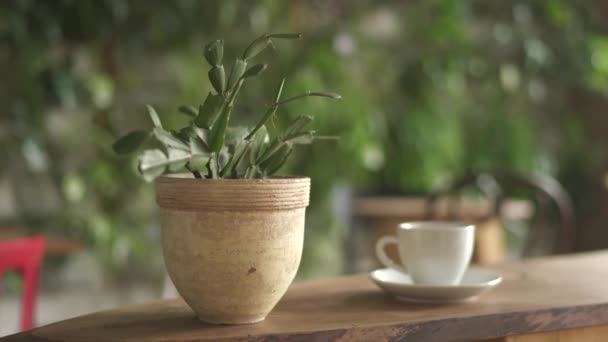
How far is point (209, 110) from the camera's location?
0.91m

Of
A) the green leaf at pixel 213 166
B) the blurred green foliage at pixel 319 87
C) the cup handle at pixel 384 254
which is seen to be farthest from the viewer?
the blurred green foliage at pixel 319 87

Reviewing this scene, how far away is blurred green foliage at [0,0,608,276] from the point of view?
3186 millimetres

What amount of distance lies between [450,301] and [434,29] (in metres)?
3.00

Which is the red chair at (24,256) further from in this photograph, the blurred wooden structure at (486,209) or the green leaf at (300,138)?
the blurred wooden structure at (486,209)

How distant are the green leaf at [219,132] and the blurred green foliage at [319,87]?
2.30 metres

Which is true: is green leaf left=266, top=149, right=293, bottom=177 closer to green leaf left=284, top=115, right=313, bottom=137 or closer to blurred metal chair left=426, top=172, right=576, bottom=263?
green leaf left=284, top=115, right=313, bottom=137

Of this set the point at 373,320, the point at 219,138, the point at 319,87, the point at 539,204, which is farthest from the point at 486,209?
the point at 219,138

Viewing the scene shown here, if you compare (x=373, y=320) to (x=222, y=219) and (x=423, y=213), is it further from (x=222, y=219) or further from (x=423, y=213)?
(x=423, y=213)

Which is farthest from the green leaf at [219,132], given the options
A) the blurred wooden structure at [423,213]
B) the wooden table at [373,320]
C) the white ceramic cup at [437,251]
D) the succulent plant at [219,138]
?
the blurred wooden structure at [423,213]

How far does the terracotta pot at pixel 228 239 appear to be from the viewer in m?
A: 0.91

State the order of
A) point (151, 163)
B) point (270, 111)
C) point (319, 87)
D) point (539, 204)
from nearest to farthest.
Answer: point (151, 163) → point (270, 111) → point (539, 204) → point (319, 87)

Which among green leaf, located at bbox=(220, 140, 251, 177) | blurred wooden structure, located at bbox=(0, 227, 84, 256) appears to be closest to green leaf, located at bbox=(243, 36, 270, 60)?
green leaf, located at bbox=(220, 140, 251, 177)

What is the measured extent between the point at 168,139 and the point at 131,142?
0.04 metres

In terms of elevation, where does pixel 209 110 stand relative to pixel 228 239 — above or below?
above
